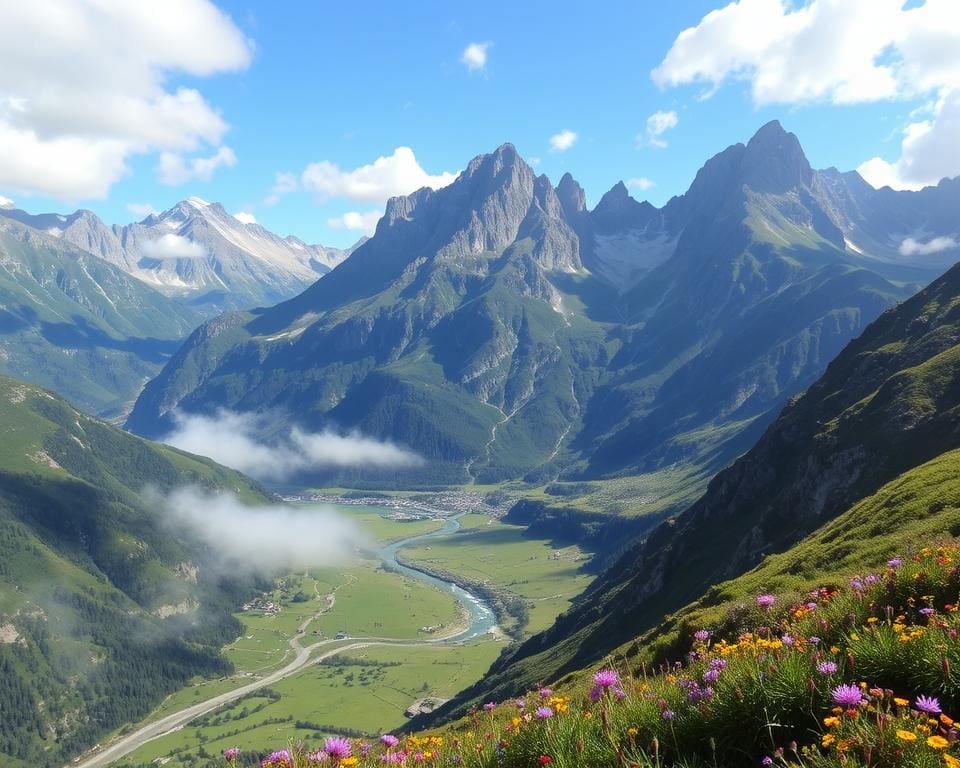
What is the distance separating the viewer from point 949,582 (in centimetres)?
1025

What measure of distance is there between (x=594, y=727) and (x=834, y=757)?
2.64m

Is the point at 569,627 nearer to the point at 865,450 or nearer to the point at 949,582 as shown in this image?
the point at 865,450

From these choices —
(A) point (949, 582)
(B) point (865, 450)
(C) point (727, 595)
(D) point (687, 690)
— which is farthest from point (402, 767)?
→ (B) point (865, 450)

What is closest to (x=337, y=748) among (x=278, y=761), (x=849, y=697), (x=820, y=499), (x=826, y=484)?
(x=278, y=761)

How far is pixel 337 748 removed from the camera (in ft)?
25.8

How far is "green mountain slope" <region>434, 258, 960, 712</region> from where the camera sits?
57.7 meters

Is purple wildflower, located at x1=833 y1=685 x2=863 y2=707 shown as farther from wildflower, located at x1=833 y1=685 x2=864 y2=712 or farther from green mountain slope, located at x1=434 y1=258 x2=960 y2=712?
green mountain slope, located at x1=434 y1=258 x2=960 y2=712

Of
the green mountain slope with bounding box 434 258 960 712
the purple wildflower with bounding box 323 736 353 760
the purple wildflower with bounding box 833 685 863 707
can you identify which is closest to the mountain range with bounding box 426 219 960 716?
the green mountain slope with bounding box 434 258 960 712

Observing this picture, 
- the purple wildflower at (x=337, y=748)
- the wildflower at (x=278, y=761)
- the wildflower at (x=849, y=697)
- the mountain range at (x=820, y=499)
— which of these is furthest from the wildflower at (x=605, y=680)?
the mountain range at (x=820, y=499)

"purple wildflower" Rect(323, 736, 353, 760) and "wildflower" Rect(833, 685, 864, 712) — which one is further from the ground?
"wildflower" Rect(833, 685, 864, 712)

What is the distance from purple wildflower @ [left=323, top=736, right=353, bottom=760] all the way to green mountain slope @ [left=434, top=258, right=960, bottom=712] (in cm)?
4448

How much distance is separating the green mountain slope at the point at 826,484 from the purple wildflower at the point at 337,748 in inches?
1751

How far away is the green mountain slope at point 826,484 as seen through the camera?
57719 mm

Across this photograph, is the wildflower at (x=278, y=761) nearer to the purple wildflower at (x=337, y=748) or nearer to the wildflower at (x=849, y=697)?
the purple wildflower at (x=337, y=748)
